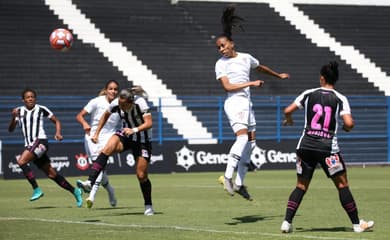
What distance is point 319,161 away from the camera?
36.8 feet

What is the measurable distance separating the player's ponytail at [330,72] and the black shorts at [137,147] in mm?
4117

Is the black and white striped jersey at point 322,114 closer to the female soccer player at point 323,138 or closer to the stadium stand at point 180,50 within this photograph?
the female soccer player at point 323,138

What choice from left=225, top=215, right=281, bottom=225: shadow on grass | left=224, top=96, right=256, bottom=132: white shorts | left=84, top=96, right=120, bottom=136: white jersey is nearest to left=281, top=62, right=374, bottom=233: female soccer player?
left=225, top=215, right=281, bottom=225: shadow on grass

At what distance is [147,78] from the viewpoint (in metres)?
37.4

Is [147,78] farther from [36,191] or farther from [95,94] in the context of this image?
[36,191]

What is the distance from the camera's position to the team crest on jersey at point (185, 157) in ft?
103

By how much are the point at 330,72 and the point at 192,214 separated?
162 inches

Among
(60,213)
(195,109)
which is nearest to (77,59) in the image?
(195,109)

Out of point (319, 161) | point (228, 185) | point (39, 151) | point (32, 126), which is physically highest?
point (32, 126)

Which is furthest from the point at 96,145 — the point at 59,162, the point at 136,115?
the point at 59,162

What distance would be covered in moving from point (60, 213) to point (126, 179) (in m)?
12.4

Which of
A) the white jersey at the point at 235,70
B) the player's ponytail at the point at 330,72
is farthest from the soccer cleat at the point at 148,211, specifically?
the player's ponytail at the point at 330,72

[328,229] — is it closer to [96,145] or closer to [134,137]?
[134,137]

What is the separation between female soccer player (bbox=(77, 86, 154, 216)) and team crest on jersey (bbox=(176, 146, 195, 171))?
1681cm
